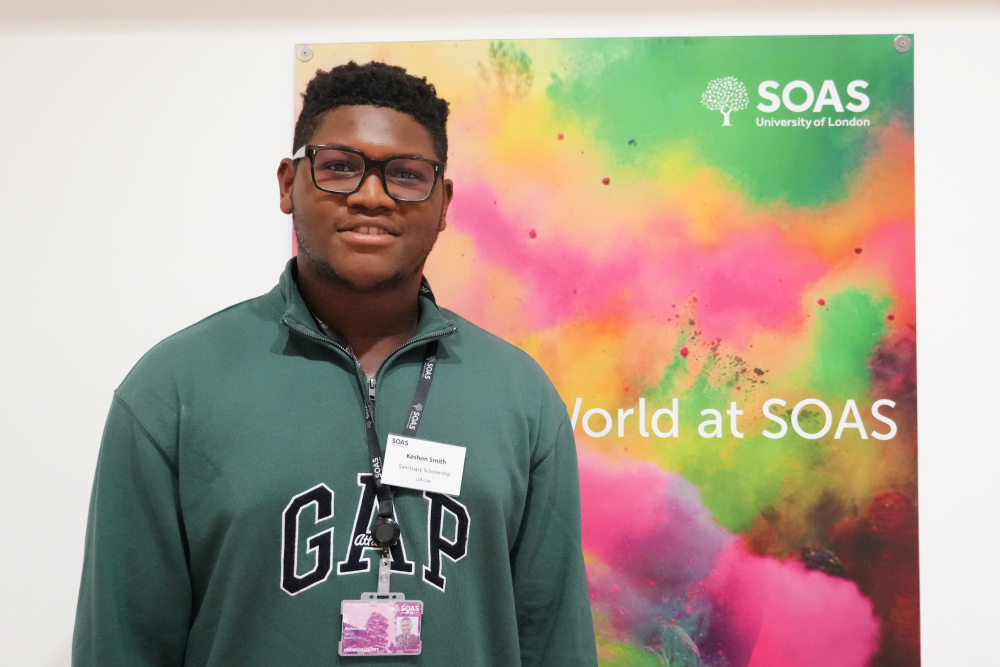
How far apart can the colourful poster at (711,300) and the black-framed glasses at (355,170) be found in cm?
64

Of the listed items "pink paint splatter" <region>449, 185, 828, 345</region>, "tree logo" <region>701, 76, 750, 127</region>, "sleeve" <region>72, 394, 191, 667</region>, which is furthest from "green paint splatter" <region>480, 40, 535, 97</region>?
"sleeve" <region>72, 394, 191, 667</region>

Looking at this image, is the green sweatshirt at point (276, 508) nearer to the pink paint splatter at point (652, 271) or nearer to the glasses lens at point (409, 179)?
the glasses lens at point (409, 179)

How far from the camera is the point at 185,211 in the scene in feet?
6.31

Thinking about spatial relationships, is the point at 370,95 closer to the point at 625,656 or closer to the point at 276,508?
the point at 276,508

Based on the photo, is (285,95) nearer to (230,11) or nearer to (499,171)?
(230,11)

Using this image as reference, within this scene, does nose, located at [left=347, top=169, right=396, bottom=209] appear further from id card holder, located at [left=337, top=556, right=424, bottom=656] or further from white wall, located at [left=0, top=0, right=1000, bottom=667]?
white wall, located at [left=0, top=0, right=1000, bottom=667]

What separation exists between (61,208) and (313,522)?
1.30 meters

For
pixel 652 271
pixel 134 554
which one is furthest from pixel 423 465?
pixel 652 271

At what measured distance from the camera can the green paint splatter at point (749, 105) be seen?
186cm

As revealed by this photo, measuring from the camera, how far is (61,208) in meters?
1.94

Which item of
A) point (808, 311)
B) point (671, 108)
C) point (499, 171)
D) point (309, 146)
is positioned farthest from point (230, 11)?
point (808, 311)

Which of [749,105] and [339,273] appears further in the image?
[749,105]

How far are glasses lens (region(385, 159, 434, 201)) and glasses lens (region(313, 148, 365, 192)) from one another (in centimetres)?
5

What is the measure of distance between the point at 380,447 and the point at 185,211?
1.06 metres
